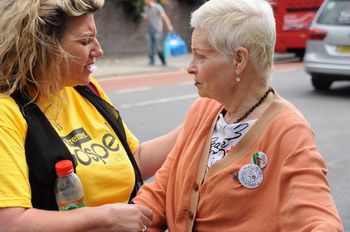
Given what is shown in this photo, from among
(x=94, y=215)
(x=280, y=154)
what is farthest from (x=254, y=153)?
(x=94, y=215)

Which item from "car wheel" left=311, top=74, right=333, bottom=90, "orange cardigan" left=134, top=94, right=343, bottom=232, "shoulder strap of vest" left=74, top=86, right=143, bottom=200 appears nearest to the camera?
"orange cardigan" left=134, top=94, right=343, bottom=232

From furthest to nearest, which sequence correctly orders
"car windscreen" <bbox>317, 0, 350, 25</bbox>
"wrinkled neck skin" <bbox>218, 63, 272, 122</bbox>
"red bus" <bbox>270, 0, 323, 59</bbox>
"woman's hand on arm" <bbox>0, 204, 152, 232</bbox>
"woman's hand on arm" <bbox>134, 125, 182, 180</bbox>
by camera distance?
"red bus" <bbox>270, 0, 323, 59</bbox> < "car windscreen" <bbox>317, 0, 350, 25</bbox> < "woman's hand on arm" <bbox>134, 125, 182, 180</bbox> < "wrinkled neck skin" <bbox>218, 63, 272, 122</bbox> < "woman's hand on arm" <bbox>0, 204, 152, 232</bbox>

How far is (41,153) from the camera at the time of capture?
1825 mm

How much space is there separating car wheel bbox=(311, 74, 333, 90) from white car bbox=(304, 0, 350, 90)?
18 cm

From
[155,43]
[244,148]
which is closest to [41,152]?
[244,148]

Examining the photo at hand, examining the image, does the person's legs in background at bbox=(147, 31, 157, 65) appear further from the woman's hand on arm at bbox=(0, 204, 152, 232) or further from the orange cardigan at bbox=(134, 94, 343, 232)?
the woman's hand on arm at bbox=(0, 204, 152, 232)

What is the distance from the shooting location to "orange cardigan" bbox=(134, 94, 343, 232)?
5.37 ft

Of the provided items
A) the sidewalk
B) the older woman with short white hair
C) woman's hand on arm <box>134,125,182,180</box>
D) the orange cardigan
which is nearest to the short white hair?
the older woman with short white hair

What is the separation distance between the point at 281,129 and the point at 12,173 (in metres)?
0.84

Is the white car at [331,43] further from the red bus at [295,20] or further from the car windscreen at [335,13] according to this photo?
the red bus at [295,20]

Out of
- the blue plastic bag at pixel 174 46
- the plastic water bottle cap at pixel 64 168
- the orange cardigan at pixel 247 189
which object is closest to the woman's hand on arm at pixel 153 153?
the orange cardigan at pixel 247 189

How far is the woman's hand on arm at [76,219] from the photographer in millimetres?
1739

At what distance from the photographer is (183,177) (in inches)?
78.2

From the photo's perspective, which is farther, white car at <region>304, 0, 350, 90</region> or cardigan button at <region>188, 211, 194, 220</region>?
white car at <region>304, 0, 350, 90</region>
